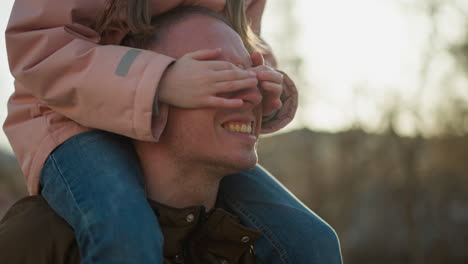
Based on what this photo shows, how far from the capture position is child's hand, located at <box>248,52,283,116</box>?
2.64m

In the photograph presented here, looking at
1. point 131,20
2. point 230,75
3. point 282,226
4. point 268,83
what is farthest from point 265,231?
point 131,20

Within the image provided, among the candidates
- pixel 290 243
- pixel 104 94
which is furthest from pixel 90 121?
pixel 290 243

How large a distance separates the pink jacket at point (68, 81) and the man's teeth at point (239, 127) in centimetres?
31

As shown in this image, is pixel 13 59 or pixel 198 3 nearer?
pixel 13 59

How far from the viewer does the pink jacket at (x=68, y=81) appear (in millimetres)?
2373

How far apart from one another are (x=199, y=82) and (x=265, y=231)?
31.1 inches

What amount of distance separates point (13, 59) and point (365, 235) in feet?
48.0

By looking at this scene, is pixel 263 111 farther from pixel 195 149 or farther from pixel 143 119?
pixel 143 119

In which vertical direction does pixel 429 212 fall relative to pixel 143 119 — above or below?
below

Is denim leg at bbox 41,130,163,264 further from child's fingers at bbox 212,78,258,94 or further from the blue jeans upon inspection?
child's fingers at bbox 212,78,258,94

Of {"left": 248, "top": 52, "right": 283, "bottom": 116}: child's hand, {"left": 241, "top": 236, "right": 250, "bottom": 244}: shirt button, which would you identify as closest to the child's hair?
{"left": 248, "top": 52, "right": 283, "bottom": 116}: child's hand

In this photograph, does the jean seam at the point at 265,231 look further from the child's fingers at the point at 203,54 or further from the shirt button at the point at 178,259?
the child's fingers at the point at 203,54

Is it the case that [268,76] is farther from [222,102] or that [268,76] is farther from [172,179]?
[172,179]

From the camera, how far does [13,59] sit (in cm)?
252
